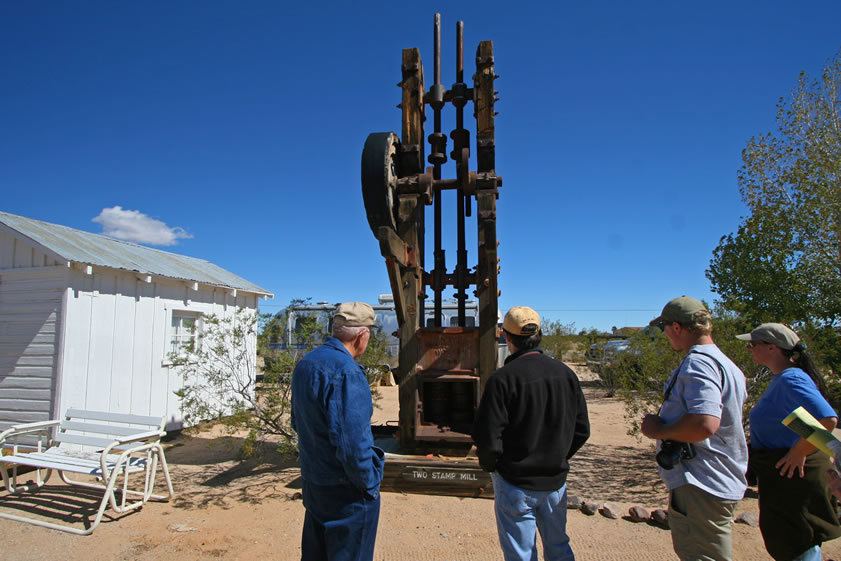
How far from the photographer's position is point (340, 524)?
2201mm

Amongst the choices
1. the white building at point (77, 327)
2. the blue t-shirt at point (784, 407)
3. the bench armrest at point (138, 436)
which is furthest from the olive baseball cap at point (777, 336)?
the white building at point (77, 327)

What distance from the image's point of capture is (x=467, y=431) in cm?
498

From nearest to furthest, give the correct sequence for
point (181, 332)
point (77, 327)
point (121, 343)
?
point (77, 327) < point (121, 343) < point (181, 332)

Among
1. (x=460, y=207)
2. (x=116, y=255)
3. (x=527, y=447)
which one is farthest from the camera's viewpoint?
(x=116, y=255)

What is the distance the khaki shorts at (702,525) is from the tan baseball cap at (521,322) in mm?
972

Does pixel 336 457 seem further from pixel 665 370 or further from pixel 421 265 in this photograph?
pixel 665 370

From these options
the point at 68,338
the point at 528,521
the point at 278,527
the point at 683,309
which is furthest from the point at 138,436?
the point at 683,309

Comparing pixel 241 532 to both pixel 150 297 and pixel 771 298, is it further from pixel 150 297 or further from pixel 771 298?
pixel 771 298

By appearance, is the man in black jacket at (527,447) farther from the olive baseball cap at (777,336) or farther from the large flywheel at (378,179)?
the large flywheel at (378,179)

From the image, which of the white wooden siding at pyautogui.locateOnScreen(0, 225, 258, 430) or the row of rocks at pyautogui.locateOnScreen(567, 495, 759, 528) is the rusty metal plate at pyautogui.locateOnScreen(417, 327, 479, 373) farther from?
the white wooden siding at pyautogui.locateOnScreen(0, 225, 258, 430)

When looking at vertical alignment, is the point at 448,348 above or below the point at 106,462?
above

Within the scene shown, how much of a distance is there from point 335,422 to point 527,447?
0.90 meters

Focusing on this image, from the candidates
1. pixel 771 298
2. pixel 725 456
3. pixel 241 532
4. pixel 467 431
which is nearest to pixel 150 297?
pixel 241 532

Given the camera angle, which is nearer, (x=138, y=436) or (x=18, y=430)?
(x=138, y=436)
